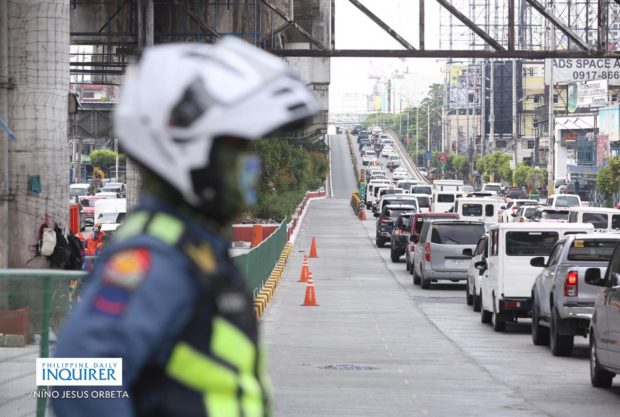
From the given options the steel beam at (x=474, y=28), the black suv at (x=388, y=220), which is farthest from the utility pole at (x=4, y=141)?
the black suv at (x=388, y=220)

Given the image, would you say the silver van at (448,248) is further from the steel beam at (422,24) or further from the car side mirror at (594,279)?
the car side mirror at (594,279)

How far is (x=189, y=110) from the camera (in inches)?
121

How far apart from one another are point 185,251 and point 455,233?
32469mm

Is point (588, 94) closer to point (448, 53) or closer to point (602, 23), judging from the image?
point (602, 23)

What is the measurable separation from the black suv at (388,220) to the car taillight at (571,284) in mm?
35207

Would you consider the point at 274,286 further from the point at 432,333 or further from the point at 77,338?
the point at 77,338

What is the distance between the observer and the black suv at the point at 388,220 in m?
55.4

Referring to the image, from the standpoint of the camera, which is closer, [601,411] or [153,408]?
[153,408]

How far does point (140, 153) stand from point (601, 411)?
12204 millimetres

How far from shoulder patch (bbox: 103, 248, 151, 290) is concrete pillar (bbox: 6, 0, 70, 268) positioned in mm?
19093

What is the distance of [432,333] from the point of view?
24188 millimetres

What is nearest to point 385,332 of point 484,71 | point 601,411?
point 601,411

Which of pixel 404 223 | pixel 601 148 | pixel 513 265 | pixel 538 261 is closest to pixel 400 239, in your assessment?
pixel 404 223

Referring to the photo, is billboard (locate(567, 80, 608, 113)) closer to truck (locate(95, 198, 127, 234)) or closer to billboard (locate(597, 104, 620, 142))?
billboard (locate(597, 104, 620, 142))
